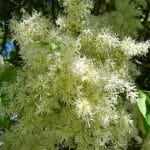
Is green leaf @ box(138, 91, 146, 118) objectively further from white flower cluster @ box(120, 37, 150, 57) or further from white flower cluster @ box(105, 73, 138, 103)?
white flower cluster @ box(120, 37, 150, 57)

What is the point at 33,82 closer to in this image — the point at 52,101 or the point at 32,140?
the point at 52,101

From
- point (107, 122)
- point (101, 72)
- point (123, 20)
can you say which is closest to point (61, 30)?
point (101, 72)

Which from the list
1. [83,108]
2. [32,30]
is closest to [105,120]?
[83,108]

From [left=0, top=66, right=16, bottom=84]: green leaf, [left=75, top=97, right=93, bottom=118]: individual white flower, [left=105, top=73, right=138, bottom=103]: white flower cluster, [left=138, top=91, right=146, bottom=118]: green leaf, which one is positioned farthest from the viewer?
[left=0, top=66, right=16, bottom=84]: green leaf

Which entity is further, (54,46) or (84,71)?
(54,46)

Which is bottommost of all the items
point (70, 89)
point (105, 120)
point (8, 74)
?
point (105, 120)

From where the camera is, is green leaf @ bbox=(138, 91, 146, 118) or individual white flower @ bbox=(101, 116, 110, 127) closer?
individual white flower @ bbox=(101, 116, 110, 127)

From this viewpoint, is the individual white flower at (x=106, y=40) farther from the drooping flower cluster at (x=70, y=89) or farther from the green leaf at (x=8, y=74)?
the green leaf at (x=8, y=74)

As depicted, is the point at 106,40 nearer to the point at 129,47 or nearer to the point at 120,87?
the point at 129,47

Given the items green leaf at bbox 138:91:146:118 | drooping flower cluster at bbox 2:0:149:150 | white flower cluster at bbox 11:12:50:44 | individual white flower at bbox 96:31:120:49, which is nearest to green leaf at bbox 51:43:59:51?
drooping flower cluster at bbox 2:0:149:150

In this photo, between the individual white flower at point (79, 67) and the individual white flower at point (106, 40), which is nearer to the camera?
the individual white flower at point (79, 67)

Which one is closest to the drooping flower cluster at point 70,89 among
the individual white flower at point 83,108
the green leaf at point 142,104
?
the individual white flower at point 83,108
